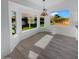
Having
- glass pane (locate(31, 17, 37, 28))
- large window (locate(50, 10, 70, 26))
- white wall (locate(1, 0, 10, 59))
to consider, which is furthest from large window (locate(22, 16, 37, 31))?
white wall (locate(1, 0, 10, 59))

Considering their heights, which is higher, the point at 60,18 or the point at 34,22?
Answer: the point at 60,18

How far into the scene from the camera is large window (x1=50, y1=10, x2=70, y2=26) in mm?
7664

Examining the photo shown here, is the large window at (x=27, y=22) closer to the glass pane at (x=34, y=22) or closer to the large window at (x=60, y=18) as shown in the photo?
the glass pane at (x=34, y=22)

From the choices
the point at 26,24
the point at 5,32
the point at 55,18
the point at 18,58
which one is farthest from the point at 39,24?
the point at 5,32

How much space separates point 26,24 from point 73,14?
362 centimetres

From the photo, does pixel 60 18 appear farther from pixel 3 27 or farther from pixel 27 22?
pixel 3 27

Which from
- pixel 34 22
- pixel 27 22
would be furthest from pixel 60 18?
pixel 27 22

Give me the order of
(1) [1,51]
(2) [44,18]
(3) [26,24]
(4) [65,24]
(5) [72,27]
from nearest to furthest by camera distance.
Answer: (1) [1,51], (3) [26,24], (5) [72,27], (4) [65,24], (2) [44,18]

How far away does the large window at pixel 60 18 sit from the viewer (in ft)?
25.1

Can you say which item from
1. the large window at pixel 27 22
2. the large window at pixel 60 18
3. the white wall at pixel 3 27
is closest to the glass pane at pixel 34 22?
the large window at pixel 27 22

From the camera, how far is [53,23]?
29.7 feet

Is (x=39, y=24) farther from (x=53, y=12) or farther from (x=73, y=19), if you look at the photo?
(x=73, y=19)

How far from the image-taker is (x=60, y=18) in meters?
8.27

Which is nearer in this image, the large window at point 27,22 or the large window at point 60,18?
the large window at point 27,22
